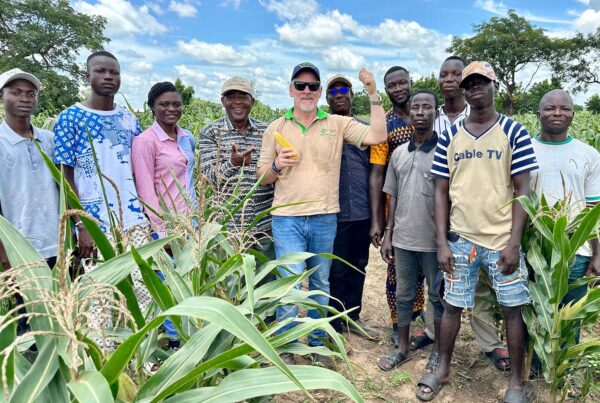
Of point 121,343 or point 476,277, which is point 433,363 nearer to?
point 476,277

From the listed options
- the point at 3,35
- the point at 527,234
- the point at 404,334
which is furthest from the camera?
the point at 3,35

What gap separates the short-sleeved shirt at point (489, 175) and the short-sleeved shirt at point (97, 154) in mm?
1869

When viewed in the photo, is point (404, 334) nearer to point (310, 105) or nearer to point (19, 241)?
point (310, 105)

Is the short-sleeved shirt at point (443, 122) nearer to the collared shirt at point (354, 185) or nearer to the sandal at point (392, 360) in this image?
the collared shirt at point (354, 185)

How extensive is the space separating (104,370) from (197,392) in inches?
9.0

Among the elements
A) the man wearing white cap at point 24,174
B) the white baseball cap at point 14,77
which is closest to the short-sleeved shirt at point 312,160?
the man wearing white cap at point 24,174

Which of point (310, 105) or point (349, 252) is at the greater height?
point (310, 105)

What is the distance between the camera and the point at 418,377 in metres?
2.89

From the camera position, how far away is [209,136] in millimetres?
2996

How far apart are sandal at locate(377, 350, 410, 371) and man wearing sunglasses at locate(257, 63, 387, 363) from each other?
1.98 feet

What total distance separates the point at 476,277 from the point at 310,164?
120cm

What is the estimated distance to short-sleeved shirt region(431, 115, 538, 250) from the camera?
2.38 m

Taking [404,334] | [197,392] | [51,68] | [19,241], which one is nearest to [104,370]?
[197,392]

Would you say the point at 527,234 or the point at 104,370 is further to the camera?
the point at 527,234
